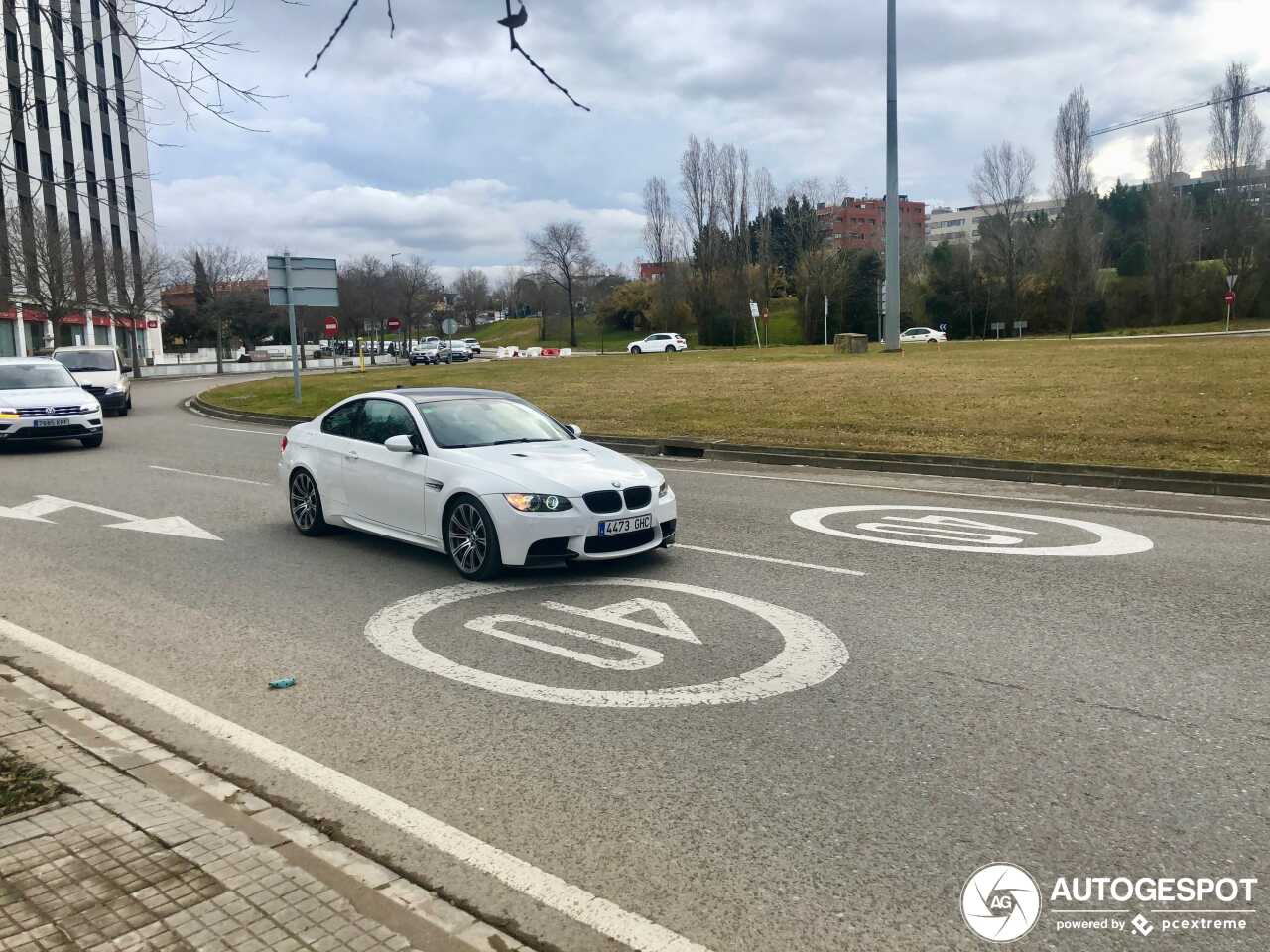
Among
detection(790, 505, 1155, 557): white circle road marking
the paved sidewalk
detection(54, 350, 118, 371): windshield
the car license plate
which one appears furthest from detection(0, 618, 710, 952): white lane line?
detection(54, 350, 118, 371): windshield

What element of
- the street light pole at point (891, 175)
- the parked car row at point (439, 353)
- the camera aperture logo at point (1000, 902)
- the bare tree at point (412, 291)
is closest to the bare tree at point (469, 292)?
the bare tree at point (412, 291)

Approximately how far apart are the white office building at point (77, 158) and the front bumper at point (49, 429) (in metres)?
2.78

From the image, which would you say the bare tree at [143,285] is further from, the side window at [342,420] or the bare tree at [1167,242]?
the bare tree at [1167,242]

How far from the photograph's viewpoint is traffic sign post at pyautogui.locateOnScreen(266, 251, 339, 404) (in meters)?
27.5

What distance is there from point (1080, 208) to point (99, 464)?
73740mm

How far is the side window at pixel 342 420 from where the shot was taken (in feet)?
30.3

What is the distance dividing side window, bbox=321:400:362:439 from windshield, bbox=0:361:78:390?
12.5 metres

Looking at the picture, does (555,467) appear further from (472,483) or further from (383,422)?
(383,422)

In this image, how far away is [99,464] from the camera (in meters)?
16.0

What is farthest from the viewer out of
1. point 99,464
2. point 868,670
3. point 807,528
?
point 99,464

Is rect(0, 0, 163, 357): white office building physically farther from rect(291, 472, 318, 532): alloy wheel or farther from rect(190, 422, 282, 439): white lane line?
rect(190, 422, 282, 439): white lane line

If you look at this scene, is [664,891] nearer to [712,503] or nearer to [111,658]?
[111,658]

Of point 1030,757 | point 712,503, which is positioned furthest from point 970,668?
point 712,503

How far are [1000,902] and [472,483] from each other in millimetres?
5099
